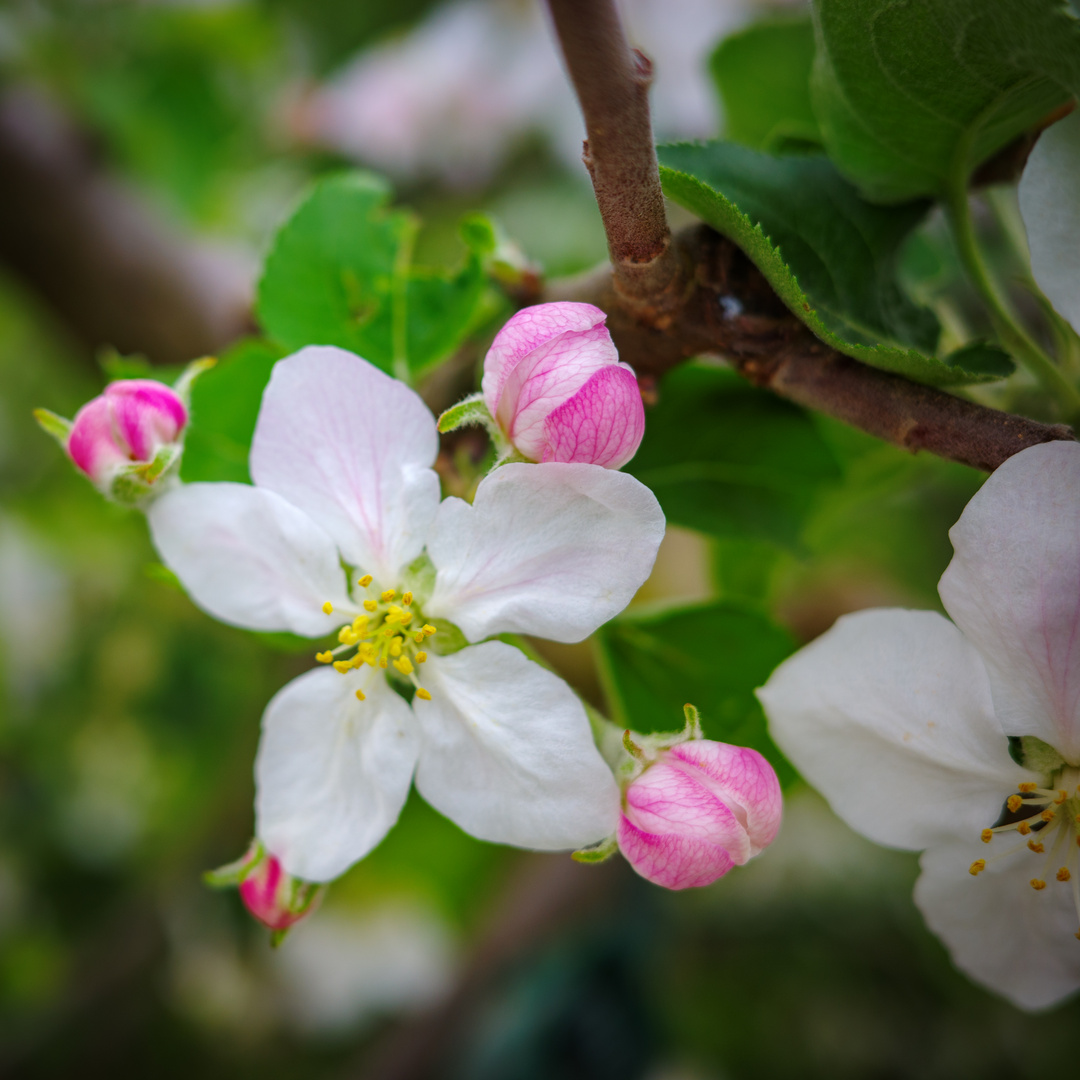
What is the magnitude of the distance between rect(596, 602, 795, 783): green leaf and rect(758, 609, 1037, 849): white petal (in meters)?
0.06

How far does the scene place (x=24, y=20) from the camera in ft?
4.27

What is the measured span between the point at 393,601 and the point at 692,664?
18 cm

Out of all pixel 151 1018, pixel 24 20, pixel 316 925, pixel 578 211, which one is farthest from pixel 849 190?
pixel 151 1018

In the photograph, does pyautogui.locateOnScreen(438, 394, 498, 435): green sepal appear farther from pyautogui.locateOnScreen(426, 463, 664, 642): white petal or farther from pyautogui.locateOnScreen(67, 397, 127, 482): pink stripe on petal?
pyautogui.locateOnScreen(67, 397, 127, 482): pink stripe on petal

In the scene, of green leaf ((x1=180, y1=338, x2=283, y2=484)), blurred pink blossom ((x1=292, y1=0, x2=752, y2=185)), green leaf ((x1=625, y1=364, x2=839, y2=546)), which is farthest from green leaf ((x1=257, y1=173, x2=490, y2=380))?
blurred pink blossom ((x1=292, y1=0, x2=752, y2=185))

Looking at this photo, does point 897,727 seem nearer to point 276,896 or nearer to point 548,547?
point 548,547

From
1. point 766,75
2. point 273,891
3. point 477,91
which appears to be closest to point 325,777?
point 273,891

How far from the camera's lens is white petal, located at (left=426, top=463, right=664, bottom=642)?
337 mm

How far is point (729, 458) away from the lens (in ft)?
1.70

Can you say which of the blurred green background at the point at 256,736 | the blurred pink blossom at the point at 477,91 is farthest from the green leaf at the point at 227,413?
the blurred pink blossom at the point at 477,91

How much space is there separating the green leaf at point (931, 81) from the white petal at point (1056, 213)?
0.07 ft

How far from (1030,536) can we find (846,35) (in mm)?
230

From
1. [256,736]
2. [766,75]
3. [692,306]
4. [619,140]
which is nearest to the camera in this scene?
[619,140]

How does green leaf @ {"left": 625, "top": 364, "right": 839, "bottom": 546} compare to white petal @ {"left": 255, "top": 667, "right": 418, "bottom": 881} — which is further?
green leaf @ {"left": 625, "top": 364, "right": 839, "bottom": 546}
